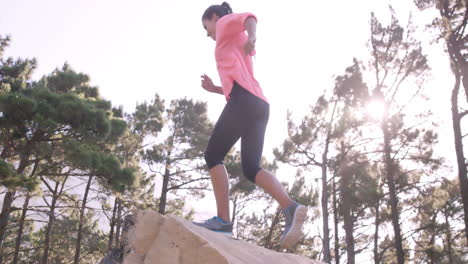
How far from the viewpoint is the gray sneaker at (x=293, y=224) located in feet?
7.49

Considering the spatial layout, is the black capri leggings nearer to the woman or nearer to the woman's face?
the woman

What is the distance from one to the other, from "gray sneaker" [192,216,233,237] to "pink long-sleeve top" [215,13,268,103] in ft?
2.74

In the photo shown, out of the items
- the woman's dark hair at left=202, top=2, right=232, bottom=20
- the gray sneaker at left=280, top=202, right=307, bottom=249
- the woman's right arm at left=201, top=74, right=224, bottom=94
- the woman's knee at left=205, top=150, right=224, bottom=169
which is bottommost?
the gray sneaker at left=280, top=202, right=307, bottom=249

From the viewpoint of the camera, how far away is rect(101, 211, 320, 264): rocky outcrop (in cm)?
197

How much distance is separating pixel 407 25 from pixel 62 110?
10.3 meters

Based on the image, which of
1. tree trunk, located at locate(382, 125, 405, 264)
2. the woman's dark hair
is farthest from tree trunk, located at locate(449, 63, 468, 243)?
the woman's dark hair

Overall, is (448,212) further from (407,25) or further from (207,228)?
(207,228)

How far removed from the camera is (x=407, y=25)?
12.2 metres

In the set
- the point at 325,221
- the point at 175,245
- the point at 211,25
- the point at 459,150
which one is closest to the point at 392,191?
the point at 325,221

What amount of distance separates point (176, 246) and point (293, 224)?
0.71 metres

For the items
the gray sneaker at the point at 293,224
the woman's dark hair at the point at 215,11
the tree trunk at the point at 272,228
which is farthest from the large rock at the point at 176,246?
the tree trunk at the point at 272,228

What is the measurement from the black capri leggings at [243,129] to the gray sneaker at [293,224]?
1.12 ft

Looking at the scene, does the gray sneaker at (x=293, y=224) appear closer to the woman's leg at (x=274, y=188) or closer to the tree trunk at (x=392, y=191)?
the woman's leg at (x=274, y=188)

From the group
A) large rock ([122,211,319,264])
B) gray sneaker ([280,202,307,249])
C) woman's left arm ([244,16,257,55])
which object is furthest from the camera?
woman's left arm ([244,16,257,55])
